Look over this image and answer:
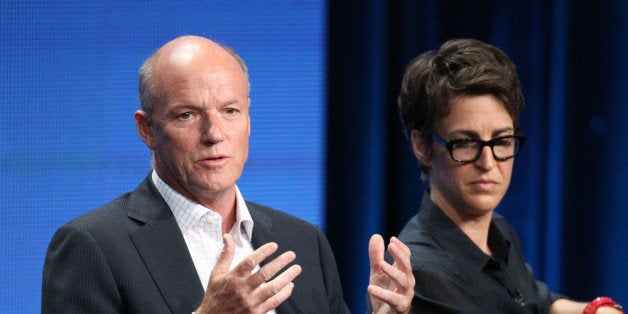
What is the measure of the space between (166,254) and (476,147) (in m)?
0.84

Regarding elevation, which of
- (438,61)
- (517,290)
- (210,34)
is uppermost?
(210,34)

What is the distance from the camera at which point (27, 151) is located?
294 cm

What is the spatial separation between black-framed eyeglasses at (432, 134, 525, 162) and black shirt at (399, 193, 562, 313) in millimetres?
148

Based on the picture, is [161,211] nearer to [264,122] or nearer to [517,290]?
[517,290]

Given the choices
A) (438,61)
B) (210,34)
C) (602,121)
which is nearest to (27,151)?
(210,34)

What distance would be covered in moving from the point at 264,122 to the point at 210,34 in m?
0.35

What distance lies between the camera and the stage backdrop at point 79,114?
2928 mm

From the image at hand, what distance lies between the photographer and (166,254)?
1820 mm

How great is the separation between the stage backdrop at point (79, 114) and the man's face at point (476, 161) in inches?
38.8

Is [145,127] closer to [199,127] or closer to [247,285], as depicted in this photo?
[199,127]

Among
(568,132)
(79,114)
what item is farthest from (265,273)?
(568,132)

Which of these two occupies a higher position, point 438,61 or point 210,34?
point 210,34

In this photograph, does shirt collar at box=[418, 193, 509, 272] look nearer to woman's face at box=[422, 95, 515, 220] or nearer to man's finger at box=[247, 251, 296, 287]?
woman's face at box=[422, 95, 515, 220]

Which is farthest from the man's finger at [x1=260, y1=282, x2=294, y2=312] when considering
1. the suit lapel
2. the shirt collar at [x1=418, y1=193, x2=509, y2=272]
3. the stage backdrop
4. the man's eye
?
the stage backdrop
